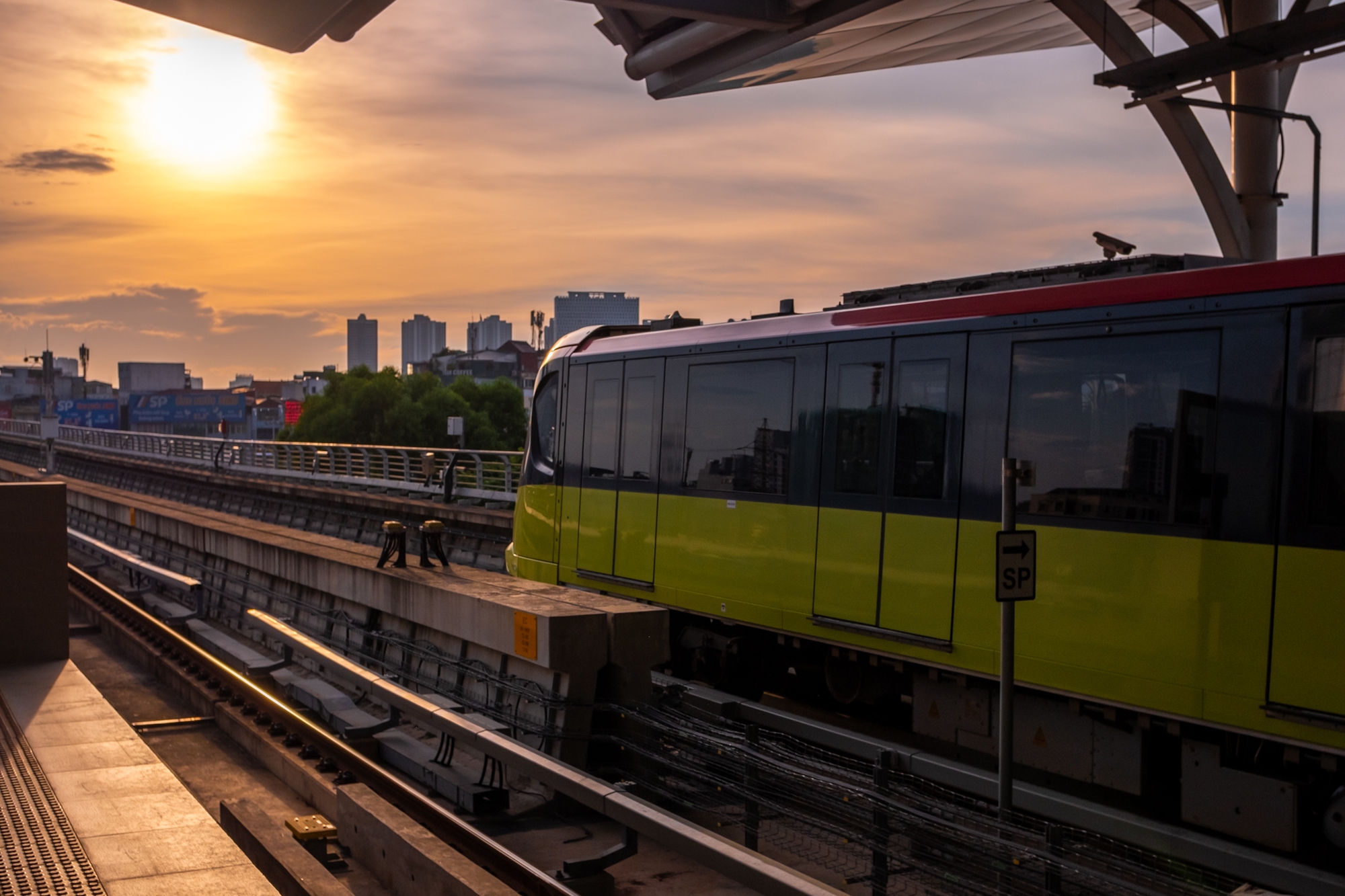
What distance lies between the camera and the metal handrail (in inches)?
1259

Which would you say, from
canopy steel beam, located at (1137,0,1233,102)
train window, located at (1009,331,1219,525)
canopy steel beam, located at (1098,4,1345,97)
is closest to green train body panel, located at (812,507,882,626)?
train window, located at (1009,331,1219,525)

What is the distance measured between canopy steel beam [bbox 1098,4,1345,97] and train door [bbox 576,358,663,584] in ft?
26.0

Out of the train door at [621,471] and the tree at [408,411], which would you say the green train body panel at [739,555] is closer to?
the train door at [621,471]

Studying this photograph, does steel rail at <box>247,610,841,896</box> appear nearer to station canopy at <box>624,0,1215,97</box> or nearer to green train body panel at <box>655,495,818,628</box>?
green train body panel at <box>655,495,818,628</box>

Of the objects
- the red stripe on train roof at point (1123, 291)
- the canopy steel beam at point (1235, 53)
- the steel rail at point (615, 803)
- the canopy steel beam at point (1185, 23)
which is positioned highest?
the canopy steel beam at point (1185, 23)

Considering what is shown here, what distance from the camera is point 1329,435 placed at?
700 centimetres

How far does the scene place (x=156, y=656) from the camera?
15359 millimetres

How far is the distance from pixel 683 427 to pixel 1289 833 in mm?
6687

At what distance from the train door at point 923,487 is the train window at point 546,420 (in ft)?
19.5

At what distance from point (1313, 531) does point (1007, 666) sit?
194 centimetres

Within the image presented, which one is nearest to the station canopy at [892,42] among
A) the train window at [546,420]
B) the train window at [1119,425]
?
the train window at [546,420]

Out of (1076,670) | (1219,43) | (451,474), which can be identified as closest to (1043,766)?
(1076,670)

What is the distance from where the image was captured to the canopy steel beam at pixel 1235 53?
1405 centimetres

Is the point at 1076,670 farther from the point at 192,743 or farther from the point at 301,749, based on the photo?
the point at 192,743
